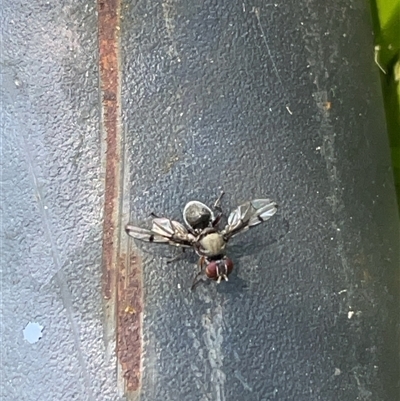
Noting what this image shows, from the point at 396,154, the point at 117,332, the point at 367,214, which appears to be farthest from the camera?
the point at 396,154

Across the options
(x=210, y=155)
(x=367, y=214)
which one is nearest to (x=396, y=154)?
Result: (x=367, y=214)

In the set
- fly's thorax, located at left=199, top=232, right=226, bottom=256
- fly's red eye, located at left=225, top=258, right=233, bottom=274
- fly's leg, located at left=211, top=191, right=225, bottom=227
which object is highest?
fly's leg, located at left=211, top=191, right=225, bottom=227

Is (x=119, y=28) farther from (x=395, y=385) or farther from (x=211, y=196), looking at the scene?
(x=395, y=385)

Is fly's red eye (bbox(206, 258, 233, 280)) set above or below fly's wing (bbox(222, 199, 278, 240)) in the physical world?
below

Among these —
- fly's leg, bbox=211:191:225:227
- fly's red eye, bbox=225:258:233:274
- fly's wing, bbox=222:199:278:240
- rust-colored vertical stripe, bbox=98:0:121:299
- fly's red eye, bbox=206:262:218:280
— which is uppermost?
rust-colored vertical stripe, bbox=98:0:121:299

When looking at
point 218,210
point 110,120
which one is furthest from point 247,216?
point 110,120

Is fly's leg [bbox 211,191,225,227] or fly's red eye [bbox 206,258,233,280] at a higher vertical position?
fly's leg [bbox 211,191,225,227]

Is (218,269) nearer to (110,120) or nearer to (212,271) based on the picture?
(212,271)
